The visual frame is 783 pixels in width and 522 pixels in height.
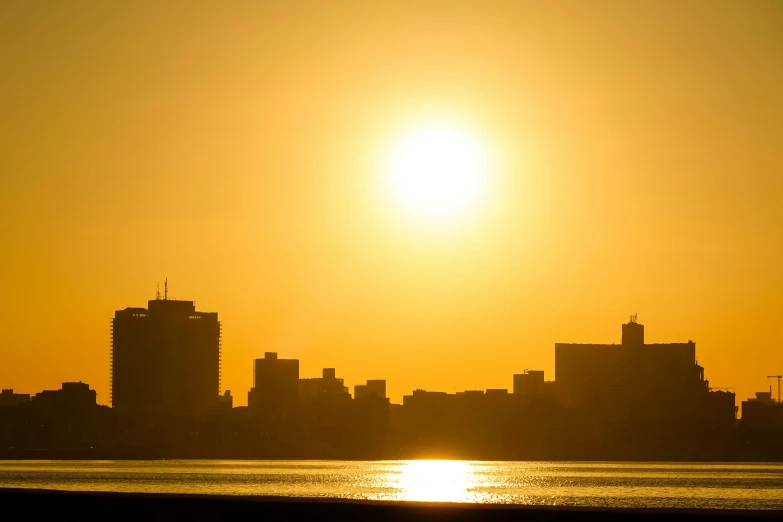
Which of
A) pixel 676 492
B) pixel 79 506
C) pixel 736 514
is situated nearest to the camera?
pixel 736 514

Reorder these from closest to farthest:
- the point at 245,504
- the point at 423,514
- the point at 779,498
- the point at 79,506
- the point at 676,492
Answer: the point at 423,514 → the point at 245,504 → the point at 79,506 → the point at 779,498 → the point at 676,492

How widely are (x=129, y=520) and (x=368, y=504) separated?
33.3 ft

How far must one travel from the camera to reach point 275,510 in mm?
45750

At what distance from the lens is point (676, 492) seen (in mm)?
136500

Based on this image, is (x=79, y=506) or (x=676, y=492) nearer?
(x=79, y=506)

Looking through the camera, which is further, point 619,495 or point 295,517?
point 619,495

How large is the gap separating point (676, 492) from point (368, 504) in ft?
324

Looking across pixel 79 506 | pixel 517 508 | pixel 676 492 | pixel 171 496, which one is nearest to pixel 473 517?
pixel 517 508

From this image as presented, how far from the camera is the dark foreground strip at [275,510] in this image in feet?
134

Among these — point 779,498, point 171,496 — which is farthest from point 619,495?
point 171,496

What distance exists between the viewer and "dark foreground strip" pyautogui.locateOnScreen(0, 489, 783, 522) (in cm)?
4094

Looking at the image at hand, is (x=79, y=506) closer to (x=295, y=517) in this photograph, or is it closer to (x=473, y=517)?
(x=295, y=517)

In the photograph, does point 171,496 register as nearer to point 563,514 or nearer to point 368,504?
point 368,504

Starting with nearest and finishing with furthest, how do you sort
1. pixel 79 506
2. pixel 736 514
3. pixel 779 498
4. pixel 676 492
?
pixel 736 514 → pixel 79 506 → pixel 779 498 → pixel 676 492
